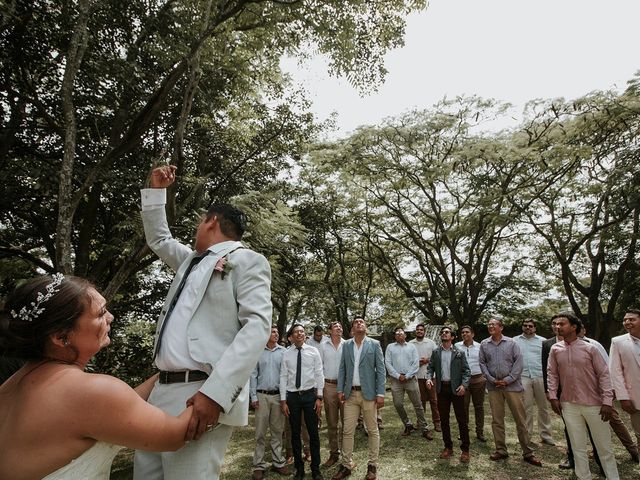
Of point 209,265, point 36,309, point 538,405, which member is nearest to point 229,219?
point 209,265

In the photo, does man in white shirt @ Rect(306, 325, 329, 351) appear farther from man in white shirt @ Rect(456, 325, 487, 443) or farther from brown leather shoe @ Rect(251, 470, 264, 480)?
brown leather shoe @ Rect(251, 470, 264, 480)

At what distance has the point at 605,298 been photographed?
794 inches

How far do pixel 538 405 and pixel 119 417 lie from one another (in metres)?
8.27

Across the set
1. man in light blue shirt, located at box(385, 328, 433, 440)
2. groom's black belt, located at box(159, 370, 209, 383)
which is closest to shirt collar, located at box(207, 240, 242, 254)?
groom's black belt, located at box(159, 370, 209, 383)

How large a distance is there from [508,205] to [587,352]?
1107 centimetres

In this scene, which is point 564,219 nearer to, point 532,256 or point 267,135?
point 532,256

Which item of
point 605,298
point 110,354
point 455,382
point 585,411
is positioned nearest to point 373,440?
point 455,382

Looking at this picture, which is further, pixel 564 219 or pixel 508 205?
pixel 564 219

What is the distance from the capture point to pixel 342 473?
5.92 m

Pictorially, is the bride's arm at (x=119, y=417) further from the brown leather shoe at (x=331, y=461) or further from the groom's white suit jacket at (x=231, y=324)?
the brown leather shoe at (x=331, y=461)

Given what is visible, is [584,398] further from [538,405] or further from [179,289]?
[179,289]

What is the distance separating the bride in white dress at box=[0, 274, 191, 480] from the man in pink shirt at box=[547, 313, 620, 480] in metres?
5.09

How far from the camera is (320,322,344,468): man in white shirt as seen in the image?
270 inches

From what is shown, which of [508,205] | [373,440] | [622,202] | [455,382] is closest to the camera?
[373,440]
